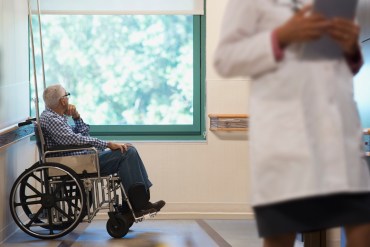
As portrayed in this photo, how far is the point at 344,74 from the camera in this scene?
1.44m

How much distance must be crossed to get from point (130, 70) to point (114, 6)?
0.54m

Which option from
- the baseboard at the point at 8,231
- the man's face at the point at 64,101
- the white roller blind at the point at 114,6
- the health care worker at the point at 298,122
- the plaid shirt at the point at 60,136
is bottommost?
the baseboard at the point at 8,231

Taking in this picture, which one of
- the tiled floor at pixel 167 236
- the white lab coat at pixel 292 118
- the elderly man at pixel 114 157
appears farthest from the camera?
the elderly man at pixel 114 157

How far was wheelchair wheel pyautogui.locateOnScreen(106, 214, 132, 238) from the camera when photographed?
15.3ft

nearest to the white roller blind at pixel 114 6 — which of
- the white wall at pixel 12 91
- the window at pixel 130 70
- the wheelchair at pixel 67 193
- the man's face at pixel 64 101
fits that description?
the window at pixel 130 70

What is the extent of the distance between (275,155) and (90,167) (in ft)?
10.9

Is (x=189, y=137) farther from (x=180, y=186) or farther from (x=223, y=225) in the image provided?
(x=223, y=225)

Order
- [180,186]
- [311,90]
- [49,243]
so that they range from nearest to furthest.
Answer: [311,90], [49,243], [180,186]

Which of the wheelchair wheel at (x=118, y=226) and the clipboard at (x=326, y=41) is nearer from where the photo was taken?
the clipboard at (x=326, y=41)

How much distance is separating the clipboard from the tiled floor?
293cm

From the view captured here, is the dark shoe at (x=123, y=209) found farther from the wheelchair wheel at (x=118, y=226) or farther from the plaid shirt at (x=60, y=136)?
the plaid shirt at (x=60, y=136)

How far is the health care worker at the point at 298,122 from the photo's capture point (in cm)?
138

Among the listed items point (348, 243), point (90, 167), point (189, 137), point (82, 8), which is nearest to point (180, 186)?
point (189, 137)

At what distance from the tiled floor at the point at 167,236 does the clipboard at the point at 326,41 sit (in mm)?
2932
